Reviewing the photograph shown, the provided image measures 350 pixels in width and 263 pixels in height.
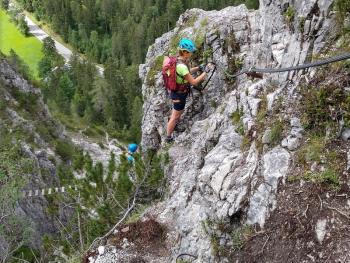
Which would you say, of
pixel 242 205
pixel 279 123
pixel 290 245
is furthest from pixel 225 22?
pixel 290 245

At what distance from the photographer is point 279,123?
7.41 meters

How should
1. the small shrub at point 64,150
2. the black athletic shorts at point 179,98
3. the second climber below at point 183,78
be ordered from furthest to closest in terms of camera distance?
1. the small shrub at point 64,150
2. the black athletic shorts at point 179,98
3. the second climber below at point 183,78

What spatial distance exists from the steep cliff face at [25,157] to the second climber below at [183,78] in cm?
593

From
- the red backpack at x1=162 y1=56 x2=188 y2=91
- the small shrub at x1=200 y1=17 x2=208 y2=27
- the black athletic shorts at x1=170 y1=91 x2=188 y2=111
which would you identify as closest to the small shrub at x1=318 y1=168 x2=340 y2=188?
the red backpack at x1=162 y1=56 x2=188 y2=91

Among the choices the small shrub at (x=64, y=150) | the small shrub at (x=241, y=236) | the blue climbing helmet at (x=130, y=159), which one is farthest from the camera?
the small shrub at (x=64, y=150)

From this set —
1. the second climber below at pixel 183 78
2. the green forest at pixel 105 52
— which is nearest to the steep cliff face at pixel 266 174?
the second climber below at pixel 183 78

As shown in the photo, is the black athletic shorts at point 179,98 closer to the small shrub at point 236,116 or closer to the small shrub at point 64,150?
the small shrub at point 236,116

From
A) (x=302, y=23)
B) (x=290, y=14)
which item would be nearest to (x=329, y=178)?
(x=302, y=23)

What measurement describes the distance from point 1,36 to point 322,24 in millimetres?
122804

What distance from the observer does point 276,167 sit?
22.7ft

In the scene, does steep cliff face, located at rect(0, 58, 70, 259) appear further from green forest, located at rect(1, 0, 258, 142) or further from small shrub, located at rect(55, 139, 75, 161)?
green forest, located at rect(1, 0, 258, 142)

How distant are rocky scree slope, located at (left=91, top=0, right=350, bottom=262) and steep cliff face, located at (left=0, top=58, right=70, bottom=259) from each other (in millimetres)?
8455

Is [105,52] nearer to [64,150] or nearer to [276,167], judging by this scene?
[64,150]

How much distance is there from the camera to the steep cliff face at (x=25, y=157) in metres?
22.4
